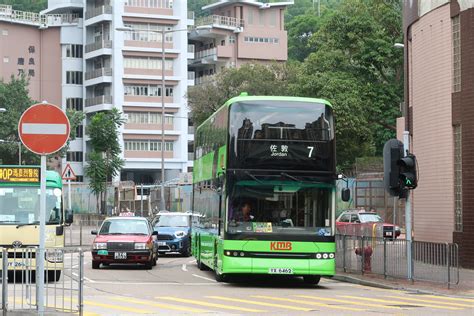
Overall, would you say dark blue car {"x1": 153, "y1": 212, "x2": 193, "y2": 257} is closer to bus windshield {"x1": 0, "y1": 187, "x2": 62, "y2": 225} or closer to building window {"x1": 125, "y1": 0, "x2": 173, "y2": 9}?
bus windshield {"x1": 0, "y1": 187, "x2": 62, "y2": 225}

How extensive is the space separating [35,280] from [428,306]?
26.2ft

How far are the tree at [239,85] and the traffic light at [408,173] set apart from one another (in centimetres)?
5401

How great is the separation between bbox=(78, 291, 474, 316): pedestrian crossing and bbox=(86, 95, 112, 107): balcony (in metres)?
80.4

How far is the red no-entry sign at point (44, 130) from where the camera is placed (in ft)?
43.1

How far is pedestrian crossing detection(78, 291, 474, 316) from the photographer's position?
17.6 m

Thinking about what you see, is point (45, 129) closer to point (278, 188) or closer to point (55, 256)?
point (55, 256)

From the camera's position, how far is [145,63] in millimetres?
101375

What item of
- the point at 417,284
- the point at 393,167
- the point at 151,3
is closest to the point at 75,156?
the point at 151,3

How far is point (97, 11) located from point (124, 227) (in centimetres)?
7279

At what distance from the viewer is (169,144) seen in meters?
103

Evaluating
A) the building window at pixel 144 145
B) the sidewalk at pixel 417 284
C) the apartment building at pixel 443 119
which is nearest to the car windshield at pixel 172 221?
the apartment building at pixel 443 119

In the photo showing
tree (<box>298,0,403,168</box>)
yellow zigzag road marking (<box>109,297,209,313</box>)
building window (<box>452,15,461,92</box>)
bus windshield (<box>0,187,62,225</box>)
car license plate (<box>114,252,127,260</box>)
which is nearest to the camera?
yellow zigzag road marking (<box>109,297,209,313</box>)

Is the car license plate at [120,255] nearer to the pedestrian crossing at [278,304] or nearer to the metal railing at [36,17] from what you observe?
the pedestrian crossing at [278,304]

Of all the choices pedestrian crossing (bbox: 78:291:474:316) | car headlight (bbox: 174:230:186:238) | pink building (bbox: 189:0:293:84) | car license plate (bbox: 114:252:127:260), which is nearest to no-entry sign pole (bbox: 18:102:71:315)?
pedestrian crossing (bbox: 78:291:474:316)
